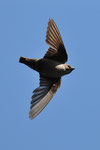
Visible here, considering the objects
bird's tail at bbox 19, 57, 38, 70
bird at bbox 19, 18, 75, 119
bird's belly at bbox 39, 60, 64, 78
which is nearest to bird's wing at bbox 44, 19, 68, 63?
bird at bbox 19, 18, 75, 119

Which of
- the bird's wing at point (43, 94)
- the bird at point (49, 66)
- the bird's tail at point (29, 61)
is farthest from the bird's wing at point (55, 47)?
the bird's wing at point (43, 94)

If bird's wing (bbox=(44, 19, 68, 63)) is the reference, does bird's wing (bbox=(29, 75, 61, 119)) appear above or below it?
below

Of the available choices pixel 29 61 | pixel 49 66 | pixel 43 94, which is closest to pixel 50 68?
pixel 49 66

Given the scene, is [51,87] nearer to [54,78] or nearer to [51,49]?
[54,78]

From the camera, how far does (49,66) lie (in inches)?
398

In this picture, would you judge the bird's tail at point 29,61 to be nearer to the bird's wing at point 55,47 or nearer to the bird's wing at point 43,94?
the bird's wing at point 55,47

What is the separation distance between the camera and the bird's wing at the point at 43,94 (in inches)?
397

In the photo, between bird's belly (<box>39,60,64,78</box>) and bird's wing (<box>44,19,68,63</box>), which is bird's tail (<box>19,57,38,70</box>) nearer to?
bird's belly (<box>39,60,64,78</box>)

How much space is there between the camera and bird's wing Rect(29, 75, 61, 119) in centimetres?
1008

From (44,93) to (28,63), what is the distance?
1.02 m

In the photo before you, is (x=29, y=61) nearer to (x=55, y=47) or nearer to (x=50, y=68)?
(x=50, y=68)

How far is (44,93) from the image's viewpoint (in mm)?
10609

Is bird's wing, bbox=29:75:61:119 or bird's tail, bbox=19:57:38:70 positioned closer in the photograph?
bird's tail, bbox=19:57:38:70

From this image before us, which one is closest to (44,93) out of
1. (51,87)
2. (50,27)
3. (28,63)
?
(51,87)
